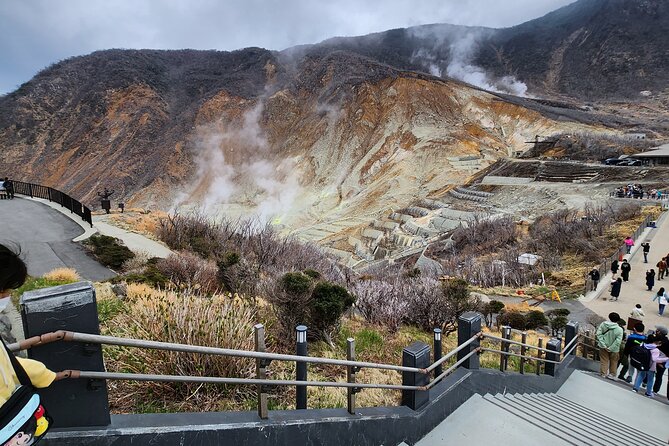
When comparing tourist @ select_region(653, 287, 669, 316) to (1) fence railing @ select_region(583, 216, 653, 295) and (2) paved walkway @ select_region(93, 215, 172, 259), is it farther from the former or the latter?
(2) paved walkway @ select_region(93, 215, 172, 259)

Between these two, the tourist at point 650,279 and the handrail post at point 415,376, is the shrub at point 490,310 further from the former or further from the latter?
the handrail post at point 415,376

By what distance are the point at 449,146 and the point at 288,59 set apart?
46477 millimetres

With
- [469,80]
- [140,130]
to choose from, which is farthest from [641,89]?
[140,130]

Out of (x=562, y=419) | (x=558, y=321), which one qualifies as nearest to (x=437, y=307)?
(x=558, y=321)

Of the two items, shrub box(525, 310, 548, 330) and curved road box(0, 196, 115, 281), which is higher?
curved road box(0, 196, 115, 281)

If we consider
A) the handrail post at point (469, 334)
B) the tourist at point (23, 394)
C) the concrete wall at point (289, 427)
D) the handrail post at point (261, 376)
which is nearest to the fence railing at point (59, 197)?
the handrail post at point (469, 334)

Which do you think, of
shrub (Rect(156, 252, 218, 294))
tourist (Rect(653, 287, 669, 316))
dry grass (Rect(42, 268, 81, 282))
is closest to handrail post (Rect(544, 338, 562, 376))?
shrub (Rect(156, 252, 218, 294))

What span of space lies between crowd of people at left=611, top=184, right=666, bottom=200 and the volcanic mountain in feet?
50.5

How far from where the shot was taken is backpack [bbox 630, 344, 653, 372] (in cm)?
750

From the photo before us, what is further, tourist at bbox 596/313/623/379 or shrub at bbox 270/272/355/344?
tourist at bbox 596/313/623/379

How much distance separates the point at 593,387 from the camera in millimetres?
8047

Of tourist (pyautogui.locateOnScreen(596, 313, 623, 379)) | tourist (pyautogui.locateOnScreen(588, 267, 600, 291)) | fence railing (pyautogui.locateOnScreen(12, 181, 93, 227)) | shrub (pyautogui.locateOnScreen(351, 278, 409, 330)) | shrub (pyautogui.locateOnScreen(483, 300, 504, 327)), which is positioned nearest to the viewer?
tourist (pyautogui.locateOnScreen(596, 313, 623, 379))

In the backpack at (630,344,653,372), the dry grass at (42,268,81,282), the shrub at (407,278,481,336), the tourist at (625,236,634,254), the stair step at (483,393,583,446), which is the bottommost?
the tourist at (625,236,634,254)

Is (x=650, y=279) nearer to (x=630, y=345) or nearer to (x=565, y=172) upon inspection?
(x=630, y=345)
